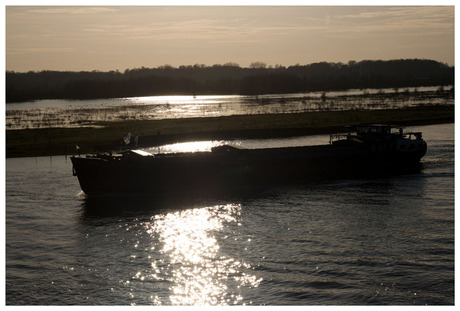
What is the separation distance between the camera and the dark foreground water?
2880 cm

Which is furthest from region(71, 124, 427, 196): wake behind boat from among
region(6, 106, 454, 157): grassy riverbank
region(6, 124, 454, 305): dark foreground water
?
region(6, 106, 454, 157): grassy riverbank

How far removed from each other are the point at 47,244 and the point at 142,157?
2004 cm

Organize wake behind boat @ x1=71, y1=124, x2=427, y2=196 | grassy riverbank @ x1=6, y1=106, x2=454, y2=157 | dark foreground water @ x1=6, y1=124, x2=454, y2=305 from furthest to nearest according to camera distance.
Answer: grassy riverbank @ x1=6, y1=106, x2=454, y2=157 < wake behind boat @ x1=71, y1=124, x2=427, y2=196 < dark foreground water @ x1=6, y1=124, x2=454, y2=305

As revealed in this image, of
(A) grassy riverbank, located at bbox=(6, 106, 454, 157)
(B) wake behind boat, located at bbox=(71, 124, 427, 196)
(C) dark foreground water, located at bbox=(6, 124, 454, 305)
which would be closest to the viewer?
(C) dark foreground water, located at bbox=(6, 124, 454, 305)

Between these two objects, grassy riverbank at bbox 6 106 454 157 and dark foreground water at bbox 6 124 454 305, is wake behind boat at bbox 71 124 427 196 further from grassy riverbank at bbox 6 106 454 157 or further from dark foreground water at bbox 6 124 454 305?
grassy riverbank at bbox 6 106 454 157

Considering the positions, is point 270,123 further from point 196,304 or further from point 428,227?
point 196,304

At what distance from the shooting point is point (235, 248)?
35125 millimetres

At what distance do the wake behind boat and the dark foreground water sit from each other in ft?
9.29

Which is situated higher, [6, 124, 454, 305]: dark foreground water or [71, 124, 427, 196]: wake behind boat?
[71, 124, 427, 196]: wake behind boat

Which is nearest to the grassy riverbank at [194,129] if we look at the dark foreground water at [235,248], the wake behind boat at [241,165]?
the wake behind boat at [241,165]

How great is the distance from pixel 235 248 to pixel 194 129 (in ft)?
220

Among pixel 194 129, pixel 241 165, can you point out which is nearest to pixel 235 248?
pixel 241 165

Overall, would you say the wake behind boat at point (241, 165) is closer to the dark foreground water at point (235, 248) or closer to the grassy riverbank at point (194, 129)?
the dark foreground water at point (235, 248)

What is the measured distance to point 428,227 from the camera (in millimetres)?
37969
